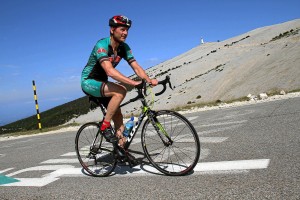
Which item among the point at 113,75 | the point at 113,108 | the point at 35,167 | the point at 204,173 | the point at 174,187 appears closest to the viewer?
the point at 174,187

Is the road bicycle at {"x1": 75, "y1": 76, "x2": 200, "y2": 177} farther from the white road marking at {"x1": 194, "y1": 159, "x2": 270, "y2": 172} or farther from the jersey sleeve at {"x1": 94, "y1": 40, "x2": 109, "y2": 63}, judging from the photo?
the jersey sleeve at {"x1": 94, "y1": 40, "x2": 109, "y2": 63}

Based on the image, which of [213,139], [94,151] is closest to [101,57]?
[94,151]

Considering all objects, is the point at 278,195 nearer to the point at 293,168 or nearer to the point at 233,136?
the point at 293,168

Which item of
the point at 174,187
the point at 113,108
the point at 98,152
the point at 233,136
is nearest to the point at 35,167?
the point at 98,152

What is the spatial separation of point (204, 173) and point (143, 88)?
1587 millimetres

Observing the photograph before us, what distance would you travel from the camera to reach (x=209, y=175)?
170 inches

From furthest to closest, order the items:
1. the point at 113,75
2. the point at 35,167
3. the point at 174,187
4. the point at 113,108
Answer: the point at 35,167 → the point at 113,108 → the point at 113,75 → the point at 174,187

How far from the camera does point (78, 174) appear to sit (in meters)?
5.62

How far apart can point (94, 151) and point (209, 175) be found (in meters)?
2.33

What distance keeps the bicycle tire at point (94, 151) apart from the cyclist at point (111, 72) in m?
0.34

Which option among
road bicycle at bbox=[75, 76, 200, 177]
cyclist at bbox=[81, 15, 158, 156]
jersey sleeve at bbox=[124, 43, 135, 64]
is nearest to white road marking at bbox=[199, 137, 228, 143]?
road bicycle at bbox=[75, 76, 200, 177]

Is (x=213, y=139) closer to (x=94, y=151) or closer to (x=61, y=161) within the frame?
(x=94, y=151)

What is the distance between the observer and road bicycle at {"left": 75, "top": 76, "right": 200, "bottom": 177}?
464cm

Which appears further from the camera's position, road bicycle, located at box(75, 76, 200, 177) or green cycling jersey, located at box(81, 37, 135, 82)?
green cycling jersey, located at box(81, 37, 135, 82)
